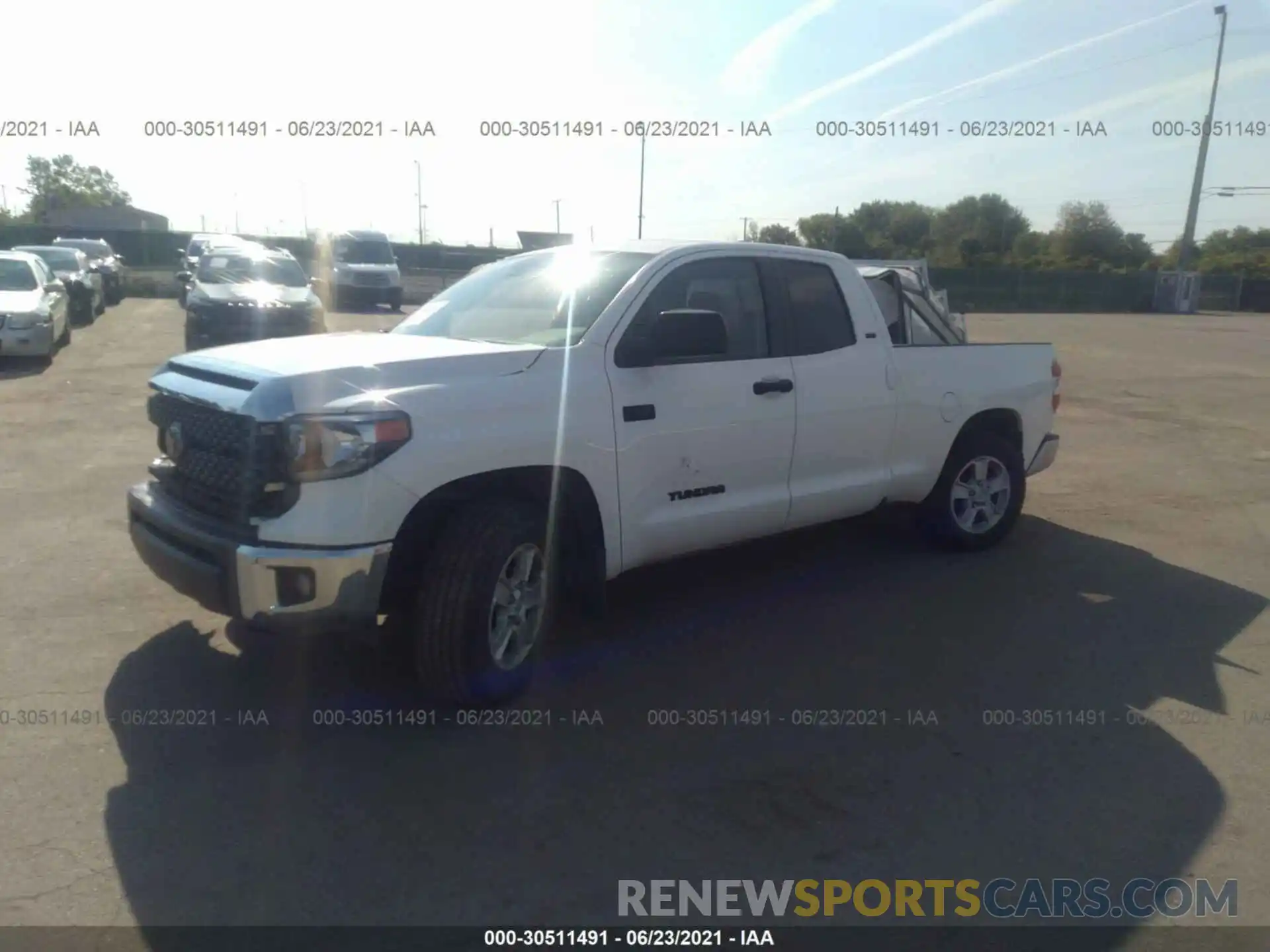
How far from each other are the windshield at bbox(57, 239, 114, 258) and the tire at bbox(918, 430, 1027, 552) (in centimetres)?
2644

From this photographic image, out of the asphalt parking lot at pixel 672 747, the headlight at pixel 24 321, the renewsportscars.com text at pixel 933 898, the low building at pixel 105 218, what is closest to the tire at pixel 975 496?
the asphalt parking lot at pixel 672 747

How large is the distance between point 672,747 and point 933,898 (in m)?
1.20

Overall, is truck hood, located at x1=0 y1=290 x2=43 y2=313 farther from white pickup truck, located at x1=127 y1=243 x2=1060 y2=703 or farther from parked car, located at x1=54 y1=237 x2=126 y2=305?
white pickup truck, located at x1=127 y1=243 x2=1060 y2=703

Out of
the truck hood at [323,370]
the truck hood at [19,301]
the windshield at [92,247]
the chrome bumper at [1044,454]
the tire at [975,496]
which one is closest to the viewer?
the truck hood at [323,370]

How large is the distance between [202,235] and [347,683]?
28474 millimetres

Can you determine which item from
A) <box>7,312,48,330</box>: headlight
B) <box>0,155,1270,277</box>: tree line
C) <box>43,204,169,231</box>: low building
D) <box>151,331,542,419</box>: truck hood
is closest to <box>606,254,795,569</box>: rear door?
<box>151,331,542,419</box>: truck hood

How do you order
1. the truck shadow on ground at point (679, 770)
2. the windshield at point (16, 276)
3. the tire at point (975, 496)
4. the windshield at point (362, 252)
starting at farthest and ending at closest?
the windshield at point (362, 252), the windshield at point (16, 276), the tire at point (975, 496), the truck shadow on ground at point (679, 770)

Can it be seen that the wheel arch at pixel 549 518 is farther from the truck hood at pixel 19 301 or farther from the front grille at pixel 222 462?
the truck hood at pixel 19 301

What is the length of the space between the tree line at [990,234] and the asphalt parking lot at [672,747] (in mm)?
36045

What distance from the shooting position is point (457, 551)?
4.13 metres

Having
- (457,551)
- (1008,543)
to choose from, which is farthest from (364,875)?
(1008,543)

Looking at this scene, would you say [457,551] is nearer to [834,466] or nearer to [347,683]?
[347,683]

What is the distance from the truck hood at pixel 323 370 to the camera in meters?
3.96

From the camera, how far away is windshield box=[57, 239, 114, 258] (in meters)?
28.0
